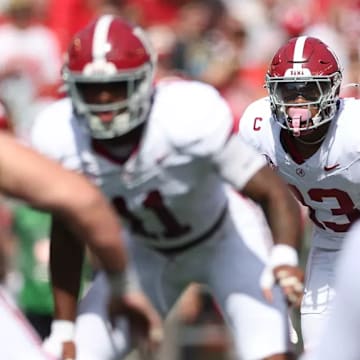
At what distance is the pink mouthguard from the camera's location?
4285 mm

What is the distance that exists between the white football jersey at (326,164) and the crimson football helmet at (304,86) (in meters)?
0.08

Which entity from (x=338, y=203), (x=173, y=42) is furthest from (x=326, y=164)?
(x=173, y=42)

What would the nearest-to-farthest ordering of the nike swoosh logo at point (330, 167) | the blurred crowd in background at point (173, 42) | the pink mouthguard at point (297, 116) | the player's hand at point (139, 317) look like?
the player's hand at point (139, 317) → the pink mouthguard at point (297, 116) → the nike swoosh logo at point (330, 167) → the blurred crowd in background at point (173, 42)

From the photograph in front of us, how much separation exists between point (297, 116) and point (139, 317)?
2.58 ft

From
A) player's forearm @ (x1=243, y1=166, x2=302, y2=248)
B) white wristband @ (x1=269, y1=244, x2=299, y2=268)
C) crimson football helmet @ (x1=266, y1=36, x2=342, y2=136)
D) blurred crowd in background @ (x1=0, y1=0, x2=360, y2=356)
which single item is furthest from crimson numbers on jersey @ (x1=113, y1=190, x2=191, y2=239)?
blurred crowd in background @ (x1=0, y1=0, x2=360, y2=356)

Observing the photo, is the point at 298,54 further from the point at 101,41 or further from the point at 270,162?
the point at 101,41

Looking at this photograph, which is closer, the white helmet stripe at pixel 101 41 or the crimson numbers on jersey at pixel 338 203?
the crimson numbers on jersey at pixel 338 203

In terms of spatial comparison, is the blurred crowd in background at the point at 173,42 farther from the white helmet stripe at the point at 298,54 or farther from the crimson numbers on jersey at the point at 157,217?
the white helmet stripe at the point at 298,54

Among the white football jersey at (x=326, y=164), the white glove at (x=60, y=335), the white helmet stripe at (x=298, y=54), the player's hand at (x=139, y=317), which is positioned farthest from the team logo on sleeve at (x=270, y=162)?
the white glove at (x=60, y=335)

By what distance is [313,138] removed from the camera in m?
4.43

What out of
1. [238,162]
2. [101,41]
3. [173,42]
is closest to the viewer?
[238,162]

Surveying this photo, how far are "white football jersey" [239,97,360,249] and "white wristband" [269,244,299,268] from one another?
0.43ft

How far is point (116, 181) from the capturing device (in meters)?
4.84

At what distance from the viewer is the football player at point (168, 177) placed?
4.69 m
